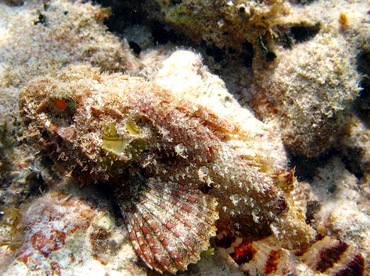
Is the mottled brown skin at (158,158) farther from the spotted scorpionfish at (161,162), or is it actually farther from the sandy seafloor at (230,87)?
the sandy seafloor at (230,87)

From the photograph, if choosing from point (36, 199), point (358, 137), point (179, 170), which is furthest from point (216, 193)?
point (358, 137)

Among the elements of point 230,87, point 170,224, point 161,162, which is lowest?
point 170,224

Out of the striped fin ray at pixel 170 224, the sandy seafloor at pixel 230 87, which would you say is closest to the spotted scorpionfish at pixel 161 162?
the striped fin ray at pixel 170 224

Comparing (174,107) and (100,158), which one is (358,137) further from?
(100,158)

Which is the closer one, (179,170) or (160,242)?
(160,242)

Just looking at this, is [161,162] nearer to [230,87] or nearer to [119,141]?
[119,141]

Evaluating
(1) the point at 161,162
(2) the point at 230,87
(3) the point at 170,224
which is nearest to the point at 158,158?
(1) the point at 161,162
